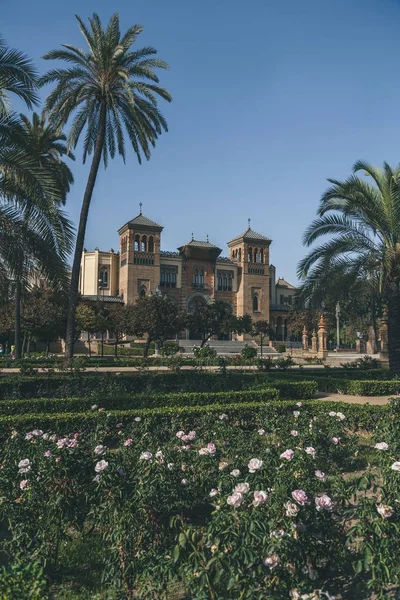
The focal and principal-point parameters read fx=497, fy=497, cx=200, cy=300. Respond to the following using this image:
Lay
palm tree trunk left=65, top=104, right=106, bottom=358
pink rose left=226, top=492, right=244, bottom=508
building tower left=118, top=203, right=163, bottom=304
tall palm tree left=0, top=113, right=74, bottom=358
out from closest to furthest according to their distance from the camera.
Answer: pink rose left=226, top=492, right=244, bottom=508 → tall palm tree left=0, top=113, right=74, bottom=358 → palm tree trunk left=65, top=104, right=106, bottom=358 → building tower left=118, top=203, right=163, bottom=304

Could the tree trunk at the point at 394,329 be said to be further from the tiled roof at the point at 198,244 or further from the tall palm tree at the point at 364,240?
the tiled roof at the point at 198,244

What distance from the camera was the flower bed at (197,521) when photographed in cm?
296

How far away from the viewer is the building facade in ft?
164

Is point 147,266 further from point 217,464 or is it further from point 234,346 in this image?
point 217,464

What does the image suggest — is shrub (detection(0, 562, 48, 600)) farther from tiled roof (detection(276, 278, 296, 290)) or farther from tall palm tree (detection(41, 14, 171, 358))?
tiled roof (detection(276, 278, 296, 290))

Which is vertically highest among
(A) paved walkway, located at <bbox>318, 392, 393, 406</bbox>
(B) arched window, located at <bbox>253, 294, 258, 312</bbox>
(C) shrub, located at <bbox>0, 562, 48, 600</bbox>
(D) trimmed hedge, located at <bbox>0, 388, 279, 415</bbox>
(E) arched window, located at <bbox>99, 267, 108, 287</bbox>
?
(E) arched window, located at <bbox>99, 267, 108, 287</bbox>

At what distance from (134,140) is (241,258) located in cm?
3990

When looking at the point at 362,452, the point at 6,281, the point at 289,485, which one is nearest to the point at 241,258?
the point at 6,281

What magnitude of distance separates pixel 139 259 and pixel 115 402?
4147 centimetres

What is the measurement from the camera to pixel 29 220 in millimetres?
11070

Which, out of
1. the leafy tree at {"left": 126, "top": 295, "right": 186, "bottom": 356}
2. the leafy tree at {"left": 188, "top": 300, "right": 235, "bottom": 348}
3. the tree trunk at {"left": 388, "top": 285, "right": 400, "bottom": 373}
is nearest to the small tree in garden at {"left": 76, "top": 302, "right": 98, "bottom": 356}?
the leafy tree at {"left": 126, "top": 295, "right": 186, "bottom": 356}

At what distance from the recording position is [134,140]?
17781mm

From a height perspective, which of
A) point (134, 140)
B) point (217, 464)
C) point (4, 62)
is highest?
point (134, 140)

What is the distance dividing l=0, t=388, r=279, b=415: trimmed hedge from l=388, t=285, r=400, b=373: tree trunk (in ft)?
20.5
